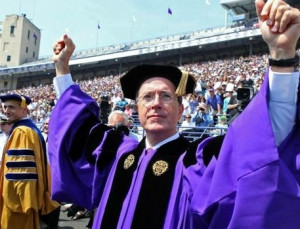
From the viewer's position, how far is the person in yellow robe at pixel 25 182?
4.34 m

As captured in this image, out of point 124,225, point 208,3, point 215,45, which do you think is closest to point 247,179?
point 124,225

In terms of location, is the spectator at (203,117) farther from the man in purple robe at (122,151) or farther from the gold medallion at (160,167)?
the gold medallion at (160,167)

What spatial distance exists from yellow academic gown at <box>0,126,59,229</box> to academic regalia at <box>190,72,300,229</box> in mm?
3050

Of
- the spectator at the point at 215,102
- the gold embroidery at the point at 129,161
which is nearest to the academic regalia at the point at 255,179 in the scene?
the gold embroidery at the point at 129,161

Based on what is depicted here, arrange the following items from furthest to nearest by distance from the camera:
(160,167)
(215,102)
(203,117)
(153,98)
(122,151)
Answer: (215,102) → (203,117) → (122,151) → (153,98) → (160,167)

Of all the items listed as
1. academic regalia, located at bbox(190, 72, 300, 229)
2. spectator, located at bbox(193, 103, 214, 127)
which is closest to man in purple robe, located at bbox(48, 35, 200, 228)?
academic regalia, located at bbox(190, 72, 300, 229)

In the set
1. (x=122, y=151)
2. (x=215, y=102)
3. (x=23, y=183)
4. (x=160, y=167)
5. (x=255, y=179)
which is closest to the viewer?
(x=255, y=179)

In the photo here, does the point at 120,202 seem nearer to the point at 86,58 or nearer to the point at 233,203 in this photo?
the point at 233,203

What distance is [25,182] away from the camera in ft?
14.3

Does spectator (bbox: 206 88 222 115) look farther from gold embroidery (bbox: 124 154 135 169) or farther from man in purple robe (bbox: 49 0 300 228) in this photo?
gold embroidery (bbox: 124 154 135 169)

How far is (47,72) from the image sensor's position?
5303cm

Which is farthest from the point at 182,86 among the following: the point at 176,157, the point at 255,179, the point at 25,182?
the point at 25,182

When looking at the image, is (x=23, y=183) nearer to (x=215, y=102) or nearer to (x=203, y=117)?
(x=203, y=117)

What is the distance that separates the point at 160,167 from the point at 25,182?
2.56 meters
